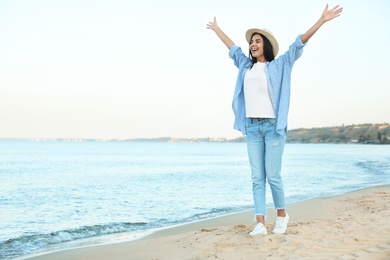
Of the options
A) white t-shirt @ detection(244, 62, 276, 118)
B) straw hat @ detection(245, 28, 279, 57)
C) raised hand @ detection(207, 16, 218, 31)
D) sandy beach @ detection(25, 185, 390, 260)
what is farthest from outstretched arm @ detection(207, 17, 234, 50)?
sandy beach @ detection(25, 185, 390, 260)

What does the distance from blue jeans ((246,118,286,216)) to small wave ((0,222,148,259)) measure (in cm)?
353

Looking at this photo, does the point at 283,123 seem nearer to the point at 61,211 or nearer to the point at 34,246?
the point at 34,246

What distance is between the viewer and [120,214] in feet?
32.8

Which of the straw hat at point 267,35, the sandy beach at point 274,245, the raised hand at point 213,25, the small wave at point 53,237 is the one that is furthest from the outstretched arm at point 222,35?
the small wave at point 53,237

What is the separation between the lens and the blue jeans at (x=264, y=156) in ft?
15.1

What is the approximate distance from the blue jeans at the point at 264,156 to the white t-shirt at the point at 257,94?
0.28 ft

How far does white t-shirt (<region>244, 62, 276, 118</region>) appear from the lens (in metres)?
4.61

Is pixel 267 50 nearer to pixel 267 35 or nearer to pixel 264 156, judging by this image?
pixel 267 35

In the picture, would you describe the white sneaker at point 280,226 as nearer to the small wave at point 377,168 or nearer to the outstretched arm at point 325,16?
the outstretched arm at point 325,16

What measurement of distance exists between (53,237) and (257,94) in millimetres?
4577

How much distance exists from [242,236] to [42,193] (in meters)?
12.2

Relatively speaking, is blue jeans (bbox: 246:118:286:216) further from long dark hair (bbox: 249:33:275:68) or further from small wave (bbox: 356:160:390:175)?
small wave (bbox: 356:160:390:175)

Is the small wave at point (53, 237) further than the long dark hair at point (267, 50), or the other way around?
the small wave at point (53, 237)

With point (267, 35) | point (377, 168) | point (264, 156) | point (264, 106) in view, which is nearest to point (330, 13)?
point (267, 35)
